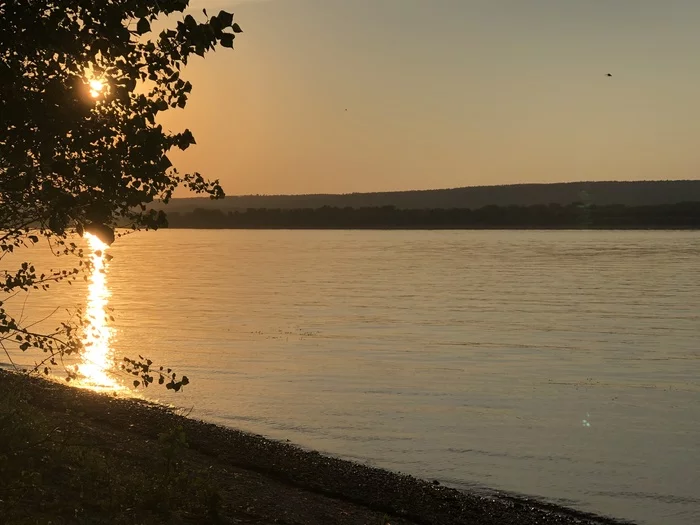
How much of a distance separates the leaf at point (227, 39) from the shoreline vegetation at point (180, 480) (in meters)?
4.88

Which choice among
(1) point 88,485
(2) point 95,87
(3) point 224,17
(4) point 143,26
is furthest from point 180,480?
(3) point 224,17

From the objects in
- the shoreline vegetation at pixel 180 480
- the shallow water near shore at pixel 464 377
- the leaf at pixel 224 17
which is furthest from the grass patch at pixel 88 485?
the shallow water near shore at pixel 464 377

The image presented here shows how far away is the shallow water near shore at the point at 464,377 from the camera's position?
18156 millimetres

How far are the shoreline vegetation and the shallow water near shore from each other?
1.75 metres

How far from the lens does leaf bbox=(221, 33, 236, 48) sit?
6.07 metres

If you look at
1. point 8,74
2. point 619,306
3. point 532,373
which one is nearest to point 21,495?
point 8,74

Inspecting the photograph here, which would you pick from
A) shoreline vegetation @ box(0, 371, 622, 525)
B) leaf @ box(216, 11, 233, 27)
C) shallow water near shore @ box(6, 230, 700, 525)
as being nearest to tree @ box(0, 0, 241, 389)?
leaf @ box(216, 11, 233, 27)

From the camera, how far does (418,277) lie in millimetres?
74062

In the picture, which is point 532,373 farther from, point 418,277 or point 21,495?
point 418,277

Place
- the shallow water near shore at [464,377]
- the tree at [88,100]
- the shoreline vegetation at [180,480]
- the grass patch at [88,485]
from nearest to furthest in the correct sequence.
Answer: the tree at [88,100], the grass patch at [88,485], the shoreline vegetation at [180,480], the shallow water near shore at [464,377]

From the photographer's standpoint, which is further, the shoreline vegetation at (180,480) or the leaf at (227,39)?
the shoreline vegetation at (180,480)

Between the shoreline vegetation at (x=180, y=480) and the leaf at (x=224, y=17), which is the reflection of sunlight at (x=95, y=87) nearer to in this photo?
the leaf at (x=224, y=17)

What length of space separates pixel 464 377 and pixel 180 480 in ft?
57.6

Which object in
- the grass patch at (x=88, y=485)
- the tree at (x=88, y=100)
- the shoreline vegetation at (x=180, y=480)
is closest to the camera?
the tree at (x=88, y=100)
